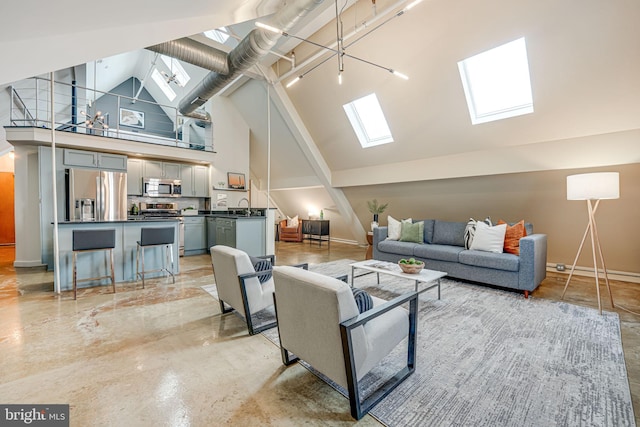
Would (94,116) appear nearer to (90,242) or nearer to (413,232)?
(90,242)

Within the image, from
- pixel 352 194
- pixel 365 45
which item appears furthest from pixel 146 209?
pixel 365 45

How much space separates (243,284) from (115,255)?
9.31 feet

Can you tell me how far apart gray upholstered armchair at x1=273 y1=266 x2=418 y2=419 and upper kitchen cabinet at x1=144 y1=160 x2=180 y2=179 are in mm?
5901

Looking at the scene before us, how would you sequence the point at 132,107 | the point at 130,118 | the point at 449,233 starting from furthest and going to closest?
the point at 132,107, the point at 130,118, the point at 449,233

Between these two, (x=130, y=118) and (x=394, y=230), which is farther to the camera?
(x=130, y=118)

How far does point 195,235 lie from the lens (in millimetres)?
6562

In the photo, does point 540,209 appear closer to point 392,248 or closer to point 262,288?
point 392,248

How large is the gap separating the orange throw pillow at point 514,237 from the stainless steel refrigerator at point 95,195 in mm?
6934

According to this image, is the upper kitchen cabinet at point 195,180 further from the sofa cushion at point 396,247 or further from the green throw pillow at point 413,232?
the green throw pillow at point 413,232

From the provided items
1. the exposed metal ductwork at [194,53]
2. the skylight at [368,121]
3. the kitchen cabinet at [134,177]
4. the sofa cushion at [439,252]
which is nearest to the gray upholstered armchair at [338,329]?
the sofa cushion at [439,252]

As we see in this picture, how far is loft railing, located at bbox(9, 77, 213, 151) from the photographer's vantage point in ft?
17.0

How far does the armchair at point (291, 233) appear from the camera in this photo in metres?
8.75

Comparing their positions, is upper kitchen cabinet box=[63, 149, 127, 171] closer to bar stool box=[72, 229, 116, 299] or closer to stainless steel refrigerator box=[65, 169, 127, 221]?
stainless steel refrigerator box=[65, 169, 127, 221]

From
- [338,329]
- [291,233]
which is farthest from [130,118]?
[338,329]
